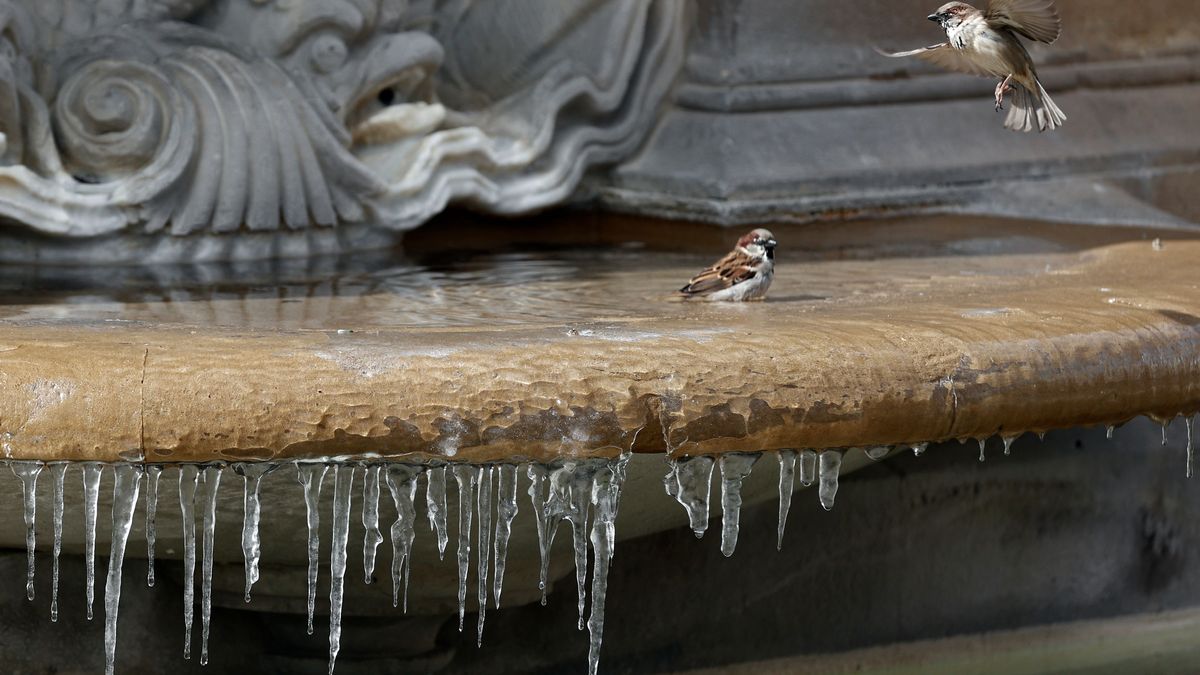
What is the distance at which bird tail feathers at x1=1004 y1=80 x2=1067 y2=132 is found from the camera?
2.89 metres

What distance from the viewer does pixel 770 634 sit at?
3.37 meters

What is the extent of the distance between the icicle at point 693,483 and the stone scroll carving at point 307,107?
1.61 meters

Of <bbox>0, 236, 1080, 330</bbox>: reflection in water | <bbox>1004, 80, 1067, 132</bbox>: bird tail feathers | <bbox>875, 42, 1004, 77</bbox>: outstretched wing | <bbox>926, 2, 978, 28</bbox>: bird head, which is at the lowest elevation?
<bbox>0, 236, 1080, 330</bbox>: reflection in water

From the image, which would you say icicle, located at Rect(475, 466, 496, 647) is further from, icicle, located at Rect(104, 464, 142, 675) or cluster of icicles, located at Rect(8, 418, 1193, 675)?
icicle, located at Rect(104, 464, 142, 675)

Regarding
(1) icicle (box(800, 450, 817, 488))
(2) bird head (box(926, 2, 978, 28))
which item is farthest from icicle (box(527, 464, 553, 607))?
(2) bird head (box(926, 2, 978, 28))

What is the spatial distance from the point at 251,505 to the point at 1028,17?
1347 mm

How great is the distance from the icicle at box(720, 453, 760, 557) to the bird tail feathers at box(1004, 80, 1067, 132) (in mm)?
854

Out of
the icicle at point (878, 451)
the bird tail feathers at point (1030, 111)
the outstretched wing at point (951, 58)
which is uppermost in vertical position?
the outstretched wing at point (951, 58)

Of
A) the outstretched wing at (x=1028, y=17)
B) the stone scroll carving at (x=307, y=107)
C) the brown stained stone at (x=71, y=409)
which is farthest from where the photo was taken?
the stone scroll carving at (x=307, y=107)

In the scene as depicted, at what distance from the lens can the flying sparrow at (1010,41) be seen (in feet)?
8.93

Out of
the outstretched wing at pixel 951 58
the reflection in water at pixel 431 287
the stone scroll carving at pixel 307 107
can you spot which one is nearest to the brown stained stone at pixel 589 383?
the reflection in water at pixel 431 287

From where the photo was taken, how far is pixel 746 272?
3014mm

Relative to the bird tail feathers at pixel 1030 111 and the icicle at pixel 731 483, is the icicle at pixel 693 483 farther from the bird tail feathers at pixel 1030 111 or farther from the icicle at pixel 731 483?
the bird tail feathers at pixel 1030 111

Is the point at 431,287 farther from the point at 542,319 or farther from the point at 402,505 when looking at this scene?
the point at 402,505
